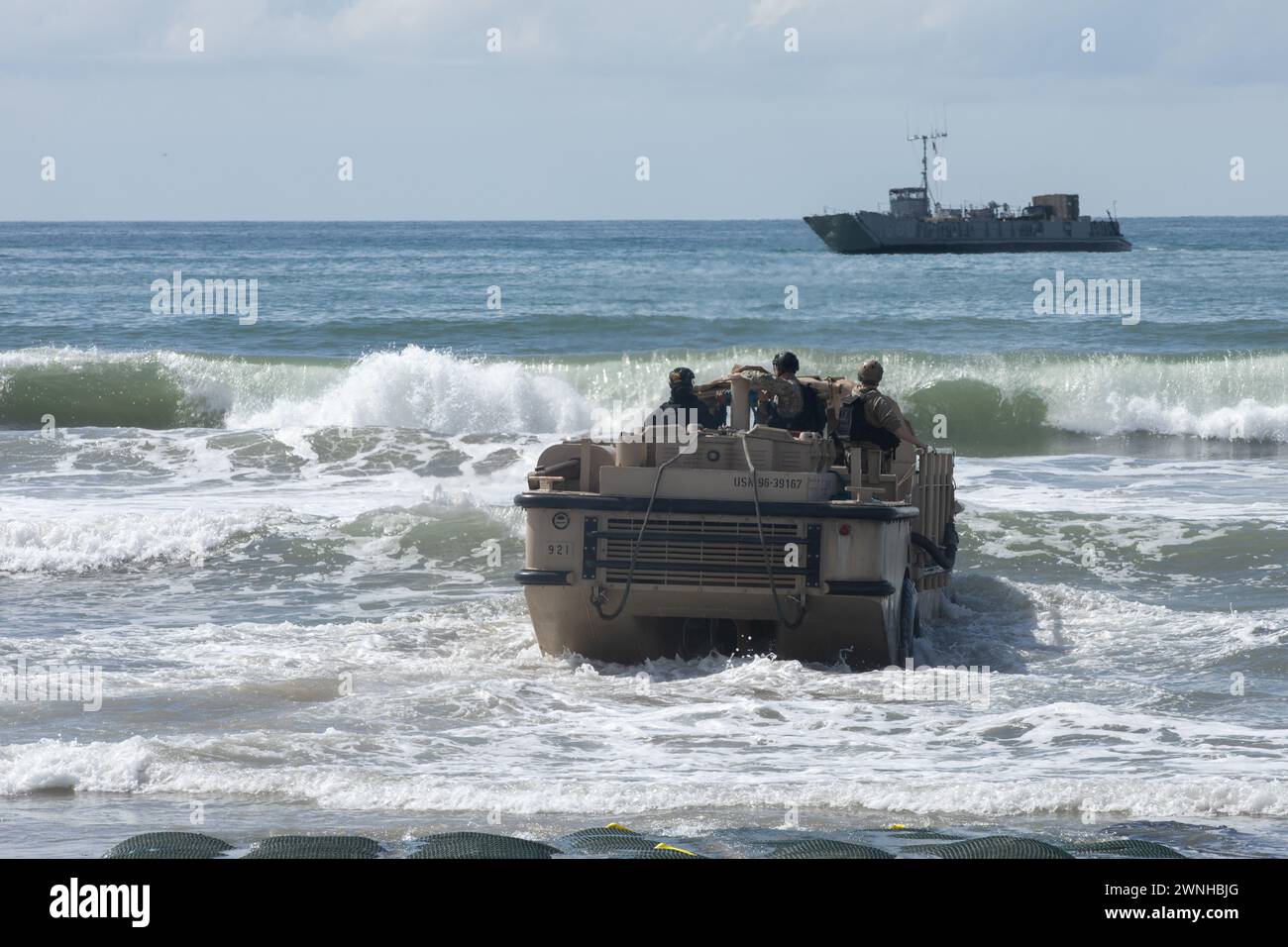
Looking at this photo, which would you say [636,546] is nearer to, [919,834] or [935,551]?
[935,551]

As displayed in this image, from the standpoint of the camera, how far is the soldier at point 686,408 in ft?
39.1

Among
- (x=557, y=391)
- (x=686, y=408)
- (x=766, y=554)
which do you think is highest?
(x=686, y=408)

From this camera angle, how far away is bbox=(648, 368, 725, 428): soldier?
11908 mm

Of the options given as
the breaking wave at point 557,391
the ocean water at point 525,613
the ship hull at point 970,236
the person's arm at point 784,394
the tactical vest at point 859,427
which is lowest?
the ocean water at point 525,613

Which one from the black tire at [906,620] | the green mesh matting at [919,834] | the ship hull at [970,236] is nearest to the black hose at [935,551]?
the black tire at [906,620]

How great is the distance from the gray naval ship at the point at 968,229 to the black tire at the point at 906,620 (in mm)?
68239

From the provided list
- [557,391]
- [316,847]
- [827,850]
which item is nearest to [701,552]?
[827,850]

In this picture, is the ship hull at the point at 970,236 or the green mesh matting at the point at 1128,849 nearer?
the green mesh matting at the point at 1128,849

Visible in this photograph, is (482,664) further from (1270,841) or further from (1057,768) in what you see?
(1270,841)

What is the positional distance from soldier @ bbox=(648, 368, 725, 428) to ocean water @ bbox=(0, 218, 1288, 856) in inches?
64.6

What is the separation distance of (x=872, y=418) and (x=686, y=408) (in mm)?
1170

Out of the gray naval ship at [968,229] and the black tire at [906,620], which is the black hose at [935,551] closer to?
the black tire at [906,620]

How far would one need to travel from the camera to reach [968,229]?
78938mm
